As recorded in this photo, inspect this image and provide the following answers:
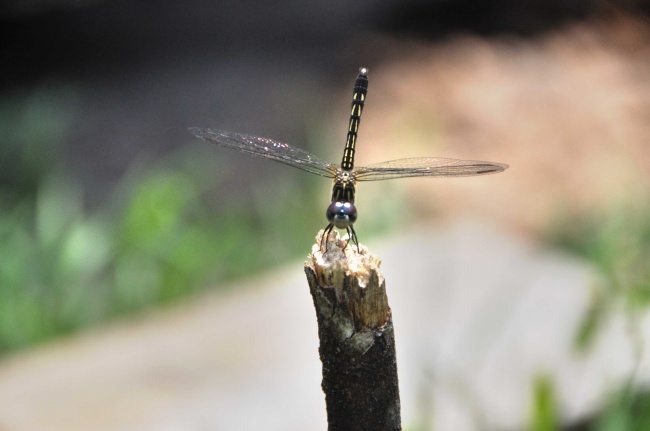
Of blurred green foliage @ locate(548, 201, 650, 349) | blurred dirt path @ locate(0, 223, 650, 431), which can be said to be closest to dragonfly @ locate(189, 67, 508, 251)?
blurred dirt path @ locate(0, 223, 650, 431)

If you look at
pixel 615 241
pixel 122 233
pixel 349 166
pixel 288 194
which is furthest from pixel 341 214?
pixel 288 194

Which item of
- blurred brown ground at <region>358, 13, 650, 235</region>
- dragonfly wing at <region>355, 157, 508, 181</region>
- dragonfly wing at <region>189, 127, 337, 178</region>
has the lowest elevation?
dragonfly wing at <region>355, 157, 508, 181</region>

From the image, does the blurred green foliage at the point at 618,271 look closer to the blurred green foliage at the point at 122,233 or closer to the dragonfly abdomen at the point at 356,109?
the dragonfly abdomen at the point at 356,109

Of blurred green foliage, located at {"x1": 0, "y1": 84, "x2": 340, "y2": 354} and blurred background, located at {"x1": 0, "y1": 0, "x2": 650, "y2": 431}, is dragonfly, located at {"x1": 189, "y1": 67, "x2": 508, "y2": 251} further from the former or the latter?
blurred green foliage, located at {"x1": 0, "y1": 84, "x2": 340, "y2": 354}

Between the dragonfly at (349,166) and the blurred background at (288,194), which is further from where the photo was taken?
the blurred background at (288,194)

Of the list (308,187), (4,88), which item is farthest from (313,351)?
(4,88)

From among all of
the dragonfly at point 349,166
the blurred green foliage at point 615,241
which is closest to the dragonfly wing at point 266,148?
the dragonfly at point 349,166

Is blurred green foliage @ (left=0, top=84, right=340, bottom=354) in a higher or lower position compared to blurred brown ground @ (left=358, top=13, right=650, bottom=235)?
lower
